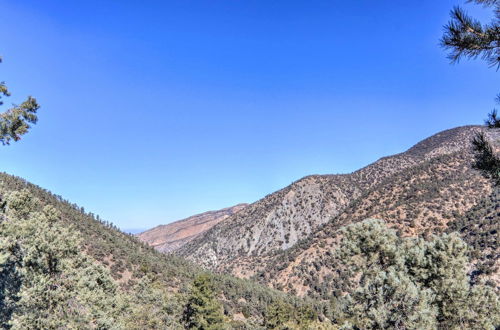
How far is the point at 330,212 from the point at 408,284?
338 feet

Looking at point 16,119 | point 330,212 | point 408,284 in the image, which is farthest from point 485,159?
point 330,212

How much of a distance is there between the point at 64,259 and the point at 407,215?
6918 centimetres

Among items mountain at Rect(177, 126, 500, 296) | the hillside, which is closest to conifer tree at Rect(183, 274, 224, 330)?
the hillside

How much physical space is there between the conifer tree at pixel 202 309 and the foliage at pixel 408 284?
877 inches

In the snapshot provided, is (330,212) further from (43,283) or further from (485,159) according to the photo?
(485,159)

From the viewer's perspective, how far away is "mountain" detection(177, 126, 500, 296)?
67.8 meters

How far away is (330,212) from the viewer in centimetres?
11212

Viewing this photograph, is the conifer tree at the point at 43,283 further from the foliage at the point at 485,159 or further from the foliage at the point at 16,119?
the foliage at the point at 485,159

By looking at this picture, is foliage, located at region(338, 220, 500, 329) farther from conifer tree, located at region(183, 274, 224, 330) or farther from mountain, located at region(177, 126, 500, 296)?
mountain, located at region(177, 126, 500, 296)

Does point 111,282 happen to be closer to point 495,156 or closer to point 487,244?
point 495,156

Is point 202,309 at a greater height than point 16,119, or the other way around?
point 16,119

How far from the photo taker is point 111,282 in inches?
876

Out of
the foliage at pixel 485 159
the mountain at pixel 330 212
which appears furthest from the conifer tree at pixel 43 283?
the mountain at pixel 330 212

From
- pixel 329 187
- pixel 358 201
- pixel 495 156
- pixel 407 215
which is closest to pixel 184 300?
pixel 495 156
